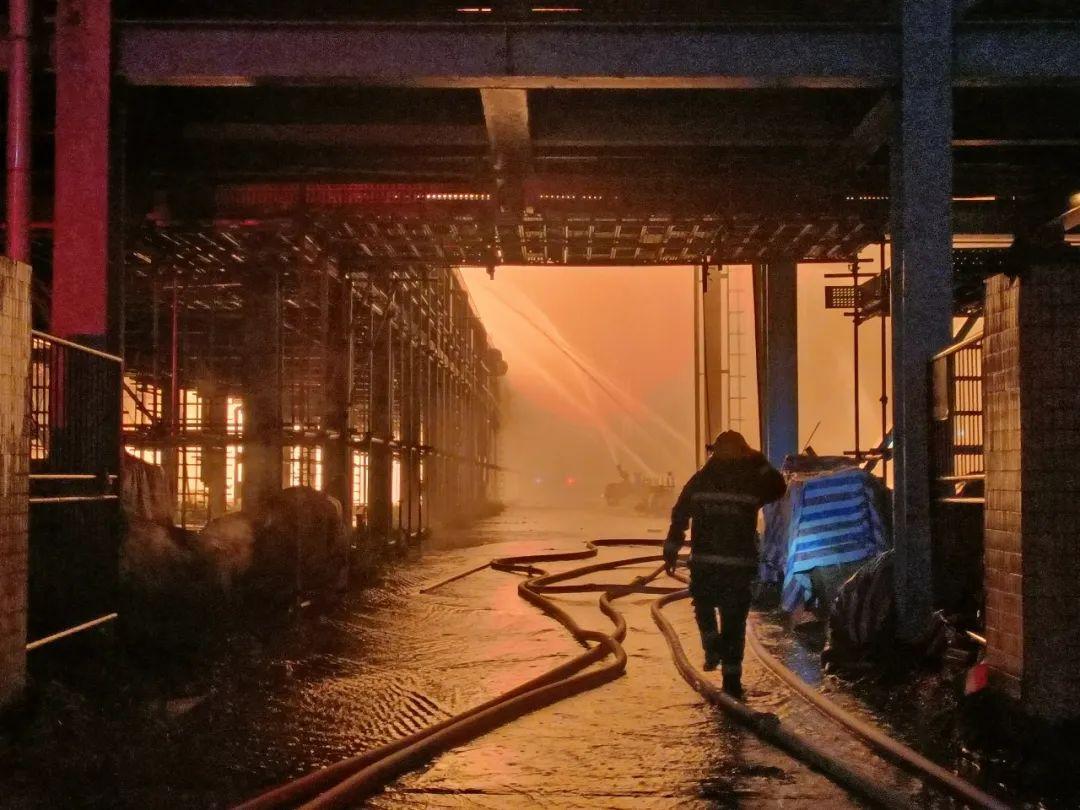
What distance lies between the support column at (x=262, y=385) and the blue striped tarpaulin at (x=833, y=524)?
19.0 ft

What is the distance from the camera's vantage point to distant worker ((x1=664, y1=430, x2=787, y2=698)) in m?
7.22

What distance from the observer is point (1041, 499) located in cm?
557

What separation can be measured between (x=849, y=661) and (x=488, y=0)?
6533mm

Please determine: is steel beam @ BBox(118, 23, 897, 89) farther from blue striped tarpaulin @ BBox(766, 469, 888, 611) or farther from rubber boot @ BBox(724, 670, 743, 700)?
rubber boot @ BBox(724, 670, 743, 700)

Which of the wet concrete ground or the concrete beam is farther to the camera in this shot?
the concrete beam

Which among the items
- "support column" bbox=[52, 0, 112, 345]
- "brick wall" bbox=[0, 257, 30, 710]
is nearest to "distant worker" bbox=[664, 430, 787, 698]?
"brick wall" bbox=[0, 257, 30, 710]

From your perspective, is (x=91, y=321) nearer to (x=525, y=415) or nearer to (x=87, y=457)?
(x=87, y=457)

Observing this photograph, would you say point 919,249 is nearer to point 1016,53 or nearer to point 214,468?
point 1016,53

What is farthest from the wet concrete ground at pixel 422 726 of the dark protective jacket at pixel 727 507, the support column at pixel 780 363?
the support column at pixel 780 363

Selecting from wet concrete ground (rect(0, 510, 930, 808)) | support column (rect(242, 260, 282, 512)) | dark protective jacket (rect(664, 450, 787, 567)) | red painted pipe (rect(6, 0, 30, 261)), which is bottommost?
wet concrete ground (rect(0, 510, 930, 808))

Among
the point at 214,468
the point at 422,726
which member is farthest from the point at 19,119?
the point at 214,468

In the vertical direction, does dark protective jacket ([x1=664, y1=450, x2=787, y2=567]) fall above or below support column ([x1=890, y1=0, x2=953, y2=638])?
below

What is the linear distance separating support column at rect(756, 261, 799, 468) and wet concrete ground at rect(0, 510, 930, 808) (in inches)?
218

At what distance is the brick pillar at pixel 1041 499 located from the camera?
5426 mm
